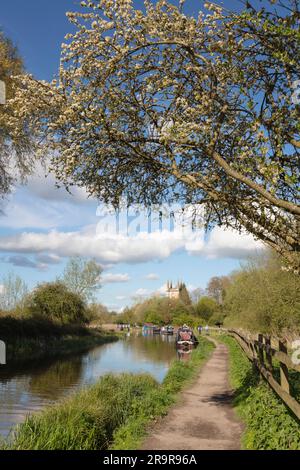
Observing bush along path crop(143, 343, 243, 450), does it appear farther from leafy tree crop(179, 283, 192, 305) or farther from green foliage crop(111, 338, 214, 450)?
leafy tree crop(179, 283, 192, 305)

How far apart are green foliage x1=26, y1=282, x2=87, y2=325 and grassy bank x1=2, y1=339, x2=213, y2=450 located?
40.0 metres

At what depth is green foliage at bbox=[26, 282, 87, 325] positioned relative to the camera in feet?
178

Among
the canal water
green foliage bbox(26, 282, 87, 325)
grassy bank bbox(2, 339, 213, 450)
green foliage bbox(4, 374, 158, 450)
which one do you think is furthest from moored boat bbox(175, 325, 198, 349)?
green foliage bbox(4, 374, 158, 450)

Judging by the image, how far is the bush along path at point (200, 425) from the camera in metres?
9.14

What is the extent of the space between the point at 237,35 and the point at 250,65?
0.56 m

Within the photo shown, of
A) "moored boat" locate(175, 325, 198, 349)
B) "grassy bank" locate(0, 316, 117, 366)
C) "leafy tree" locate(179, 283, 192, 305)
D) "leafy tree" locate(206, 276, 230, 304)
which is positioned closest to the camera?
"grassy bank" locate(0, 316, 117, 366)

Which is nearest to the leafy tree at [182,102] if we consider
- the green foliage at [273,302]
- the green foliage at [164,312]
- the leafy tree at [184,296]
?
the green foliage at [273,302]

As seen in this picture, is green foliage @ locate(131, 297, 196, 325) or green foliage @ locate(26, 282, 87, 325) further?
green foliage @ locate(131, 297, 196, 325)

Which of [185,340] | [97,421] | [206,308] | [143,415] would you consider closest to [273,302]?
[143,415]

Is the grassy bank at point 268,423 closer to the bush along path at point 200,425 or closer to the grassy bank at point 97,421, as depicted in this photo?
the bush along path at point 200,425
